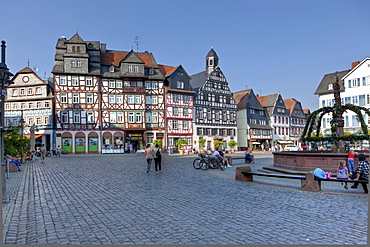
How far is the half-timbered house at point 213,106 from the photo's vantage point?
5441 centimetres

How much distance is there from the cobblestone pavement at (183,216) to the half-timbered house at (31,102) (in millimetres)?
37739

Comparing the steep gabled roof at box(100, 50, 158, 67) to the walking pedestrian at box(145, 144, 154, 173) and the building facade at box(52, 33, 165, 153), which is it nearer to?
the building facade at box(52, 33, 165, 153)

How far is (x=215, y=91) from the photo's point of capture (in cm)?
5631

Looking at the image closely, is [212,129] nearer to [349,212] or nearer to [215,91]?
[215,91]

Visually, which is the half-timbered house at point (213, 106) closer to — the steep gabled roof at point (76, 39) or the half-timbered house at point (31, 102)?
the steep gabled roof at point (76, 39)

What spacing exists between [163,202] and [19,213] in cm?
347

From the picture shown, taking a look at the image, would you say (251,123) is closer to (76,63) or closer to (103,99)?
(103,99)

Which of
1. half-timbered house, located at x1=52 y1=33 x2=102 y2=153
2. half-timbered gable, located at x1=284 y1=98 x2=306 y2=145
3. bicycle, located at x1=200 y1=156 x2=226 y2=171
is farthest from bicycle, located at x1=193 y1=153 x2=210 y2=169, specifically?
half-timbered gable, located at x1=284 y1=98 x2=306 y2=145

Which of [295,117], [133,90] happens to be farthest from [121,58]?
[295,117]

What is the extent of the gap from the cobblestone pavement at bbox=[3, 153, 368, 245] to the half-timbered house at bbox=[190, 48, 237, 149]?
43318 mm

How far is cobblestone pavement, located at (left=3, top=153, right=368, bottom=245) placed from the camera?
546 centimetres

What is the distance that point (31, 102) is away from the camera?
47062 mm

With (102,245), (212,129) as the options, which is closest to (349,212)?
(102,245)

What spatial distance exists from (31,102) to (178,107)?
2205cm
